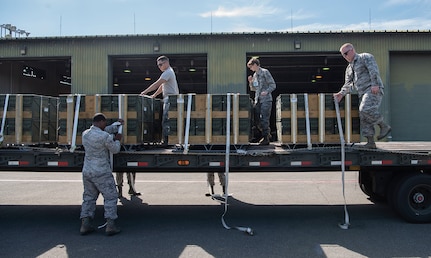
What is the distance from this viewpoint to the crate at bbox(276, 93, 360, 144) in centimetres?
623

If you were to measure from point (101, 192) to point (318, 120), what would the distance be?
150 inches

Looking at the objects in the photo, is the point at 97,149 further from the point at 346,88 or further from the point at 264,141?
the point at 346,88

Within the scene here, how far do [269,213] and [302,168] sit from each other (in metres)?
1.40

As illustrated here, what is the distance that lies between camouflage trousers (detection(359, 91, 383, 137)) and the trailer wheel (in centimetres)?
101

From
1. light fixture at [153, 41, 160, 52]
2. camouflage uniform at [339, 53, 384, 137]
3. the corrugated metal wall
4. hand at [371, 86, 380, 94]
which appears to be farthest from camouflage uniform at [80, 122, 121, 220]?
light fixture at [153, 41, 160, 52]

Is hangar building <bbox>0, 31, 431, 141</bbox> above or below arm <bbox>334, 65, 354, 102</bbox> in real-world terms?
above

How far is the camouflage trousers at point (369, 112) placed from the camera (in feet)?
19.8

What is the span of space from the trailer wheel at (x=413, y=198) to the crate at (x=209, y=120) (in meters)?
2.72

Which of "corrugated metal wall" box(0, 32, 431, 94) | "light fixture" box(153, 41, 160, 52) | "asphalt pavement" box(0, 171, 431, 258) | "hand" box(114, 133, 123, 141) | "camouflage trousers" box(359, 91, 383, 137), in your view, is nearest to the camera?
"asphalt pavement" box(0, 171, 431, 258)

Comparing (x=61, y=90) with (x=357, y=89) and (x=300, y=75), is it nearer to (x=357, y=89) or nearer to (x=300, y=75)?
(x=300, y=75)

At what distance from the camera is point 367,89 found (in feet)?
20.5

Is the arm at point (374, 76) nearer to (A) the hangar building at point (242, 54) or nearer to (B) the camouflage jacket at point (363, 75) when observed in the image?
(B) the camouflage jacket at point (363, 75)

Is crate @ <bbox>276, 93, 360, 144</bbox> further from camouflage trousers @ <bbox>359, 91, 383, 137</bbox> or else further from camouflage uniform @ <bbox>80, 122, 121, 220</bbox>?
camouflage uniform @ <bbox>80, 122, 121, 220</bbox>

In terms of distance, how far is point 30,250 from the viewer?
5.04m
